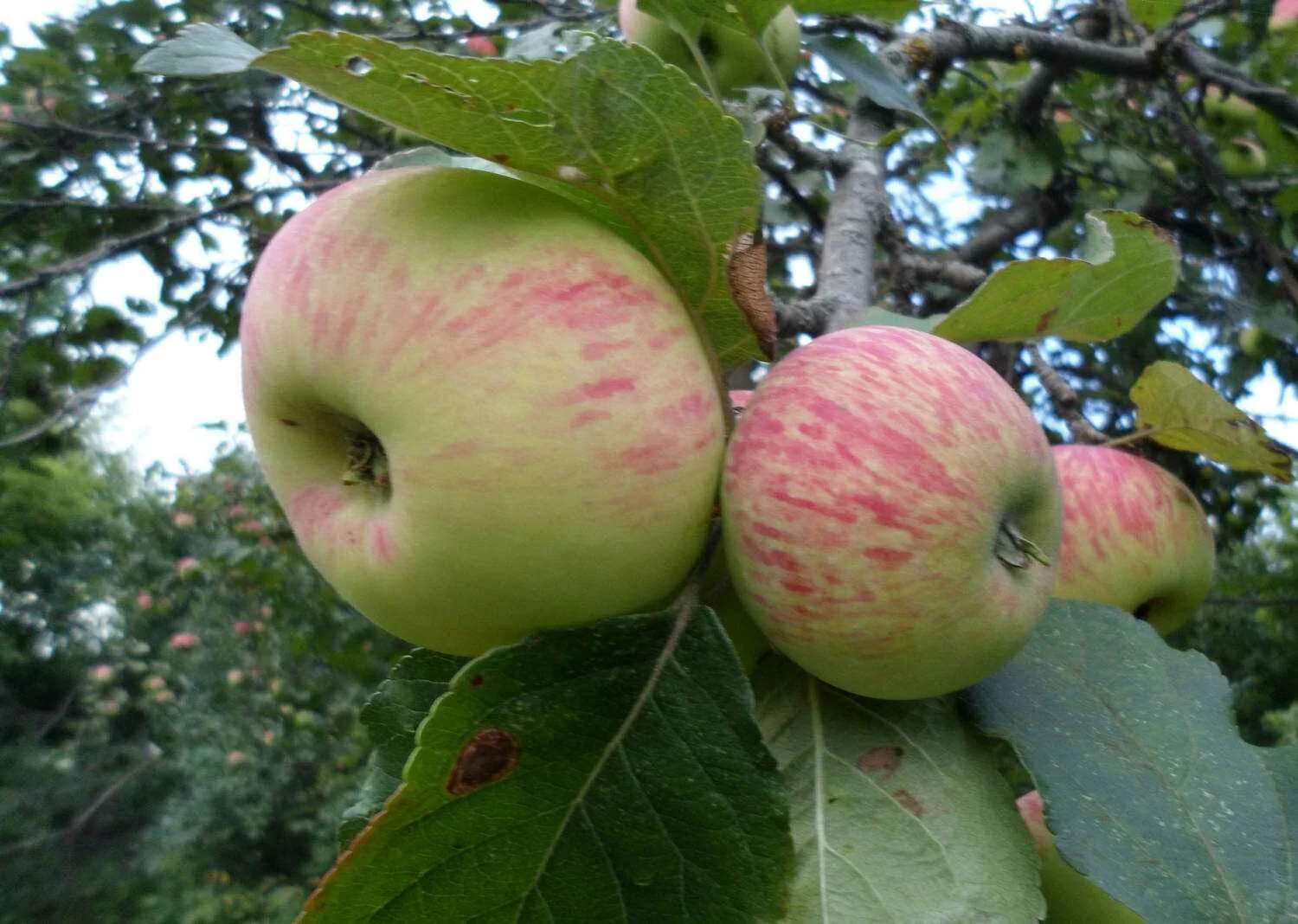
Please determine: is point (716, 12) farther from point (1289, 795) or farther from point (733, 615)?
point (1289, 795)

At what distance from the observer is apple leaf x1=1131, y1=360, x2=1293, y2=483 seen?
976mm

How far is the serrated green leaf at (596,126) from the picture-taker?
21.0 inches

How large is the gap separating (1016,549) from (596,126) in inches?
14.4

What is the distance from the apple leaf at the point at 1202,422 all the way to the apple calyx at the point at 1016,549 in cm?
46

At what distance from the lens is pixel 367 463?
0.62 m

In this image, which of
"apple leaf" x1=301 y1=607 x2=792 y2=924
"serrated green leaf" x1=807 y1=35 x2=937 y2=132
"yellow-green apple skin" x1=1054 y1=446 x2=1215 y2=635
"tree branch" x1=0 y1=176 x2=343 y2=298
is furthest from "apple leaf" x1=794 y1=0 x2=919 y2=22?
"tree branch" x1=0 y1=176 x2=343 y2=298

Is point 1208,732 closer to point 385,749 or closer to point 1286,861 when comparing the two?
point 1286,861

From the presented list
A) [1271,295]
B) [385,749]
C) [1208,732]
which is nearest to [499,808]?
[385,749]

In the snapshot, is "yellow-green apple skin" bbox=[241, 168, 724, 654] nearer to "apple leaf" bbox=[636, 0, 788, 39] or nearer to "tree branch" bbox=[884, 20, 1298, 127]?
"apple leaf" bbox=[636, 0, 788, 39]

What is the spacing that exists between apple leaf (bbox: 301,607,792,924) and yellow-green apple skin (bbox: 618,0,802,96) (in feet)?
3.05

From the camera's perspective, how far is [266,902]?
257 inches

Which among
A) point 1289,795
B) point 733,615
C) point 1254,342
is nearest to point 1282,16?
point 1254,342

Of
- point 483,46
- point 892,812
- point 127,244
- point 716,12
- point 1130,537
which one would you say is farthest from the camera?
point 483,46

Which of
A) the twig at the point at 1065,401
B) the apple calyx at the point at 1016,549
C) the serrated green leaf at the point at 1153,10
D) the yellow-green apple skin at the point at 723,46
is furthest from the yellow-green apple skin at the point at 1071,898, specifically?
the serrated green leaf at the point at 1153,10
